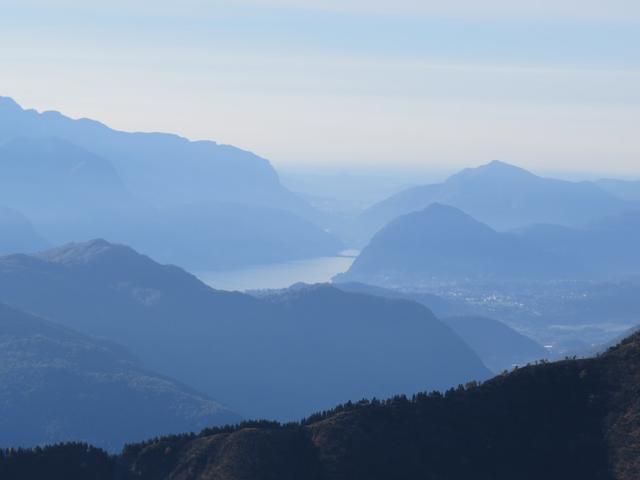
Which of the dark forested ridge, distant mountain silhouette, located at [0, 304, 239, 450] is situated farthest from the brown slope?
distant mountain silhouette, located at [0, 304, 239, 450]

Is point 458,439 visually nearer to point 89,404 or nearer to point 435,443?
point 435,443

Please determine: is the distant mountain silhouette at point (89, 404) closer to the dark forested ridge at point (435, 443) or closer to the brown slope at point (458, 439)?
the dark forested ridge at point (435, 443)

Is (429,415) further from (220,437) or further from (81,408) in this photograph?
(81,408)

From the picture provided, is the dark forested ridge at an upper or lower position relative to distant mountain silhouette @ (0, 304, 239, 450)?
upper

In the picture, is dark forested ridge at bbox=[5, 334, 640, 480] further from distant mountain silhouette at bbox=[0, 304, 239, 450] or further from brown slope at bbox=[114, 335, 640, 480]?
distant mountain silhouette at bbox=[0, 304, 239, 450]

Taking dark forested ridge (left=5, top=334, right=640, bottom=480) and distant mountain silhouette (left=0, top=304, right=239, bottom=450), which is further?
distant mountain silhouette (left=0, top=304, right=239, bottom=450)

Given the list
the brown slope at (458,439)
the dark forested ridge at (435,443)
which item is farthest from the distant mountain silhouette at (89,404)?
the brown slope at (458,439)
